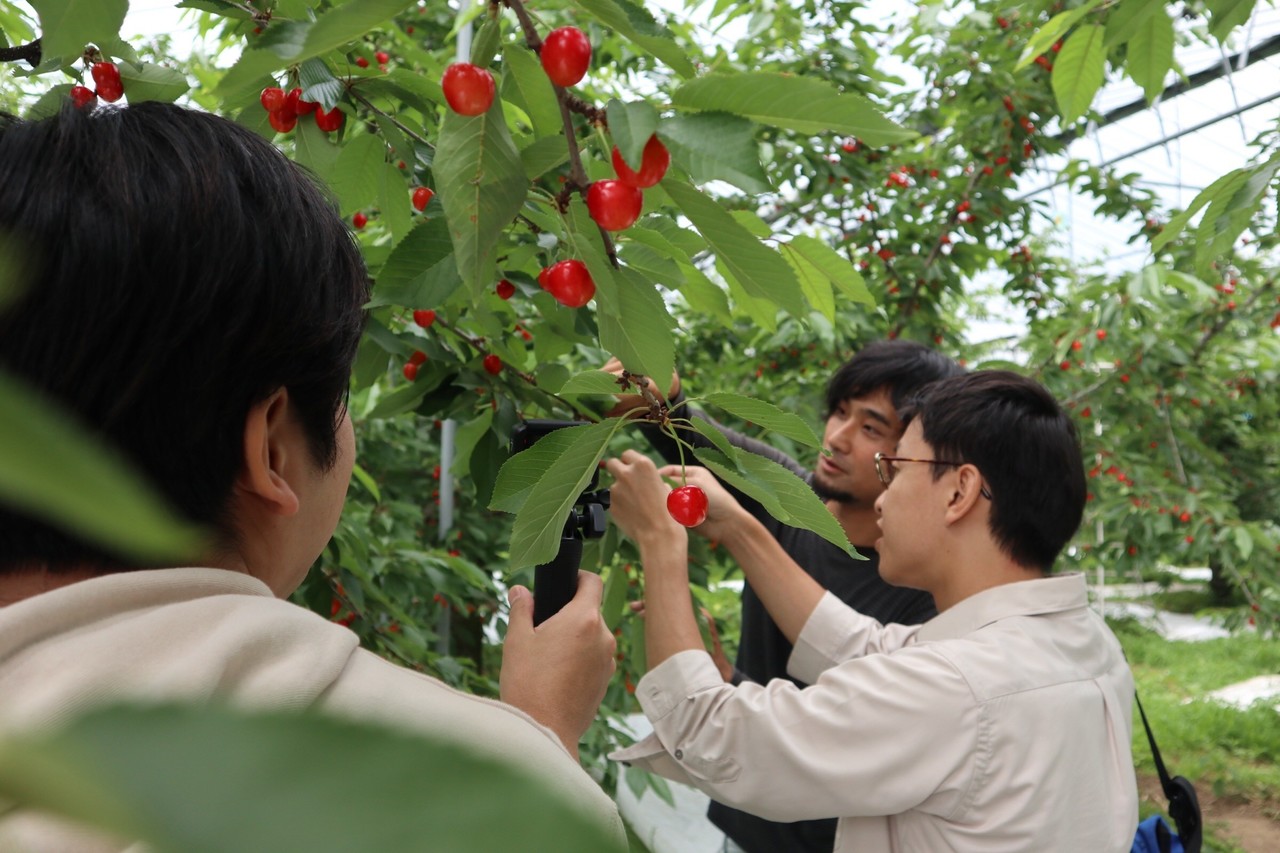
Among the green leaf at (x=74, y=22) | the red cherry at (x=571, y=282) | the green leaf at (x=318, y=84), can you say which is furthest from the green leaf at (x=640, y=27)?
the green leaf at (x=318, y=84)

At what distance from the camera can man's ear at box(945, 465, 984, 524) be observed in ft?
5.38

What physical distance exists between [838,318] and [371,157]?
2585 mm

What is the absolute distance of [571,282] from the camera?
870mm

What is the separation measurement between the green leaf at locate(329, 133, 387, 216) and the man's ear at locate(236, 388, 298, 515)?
0.46 metres

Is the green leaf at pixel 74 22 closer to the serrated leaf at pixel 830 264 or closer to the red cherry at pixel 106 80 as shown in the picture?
the red cherry at pixel 106 80

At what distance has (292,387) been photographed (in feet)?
2.38

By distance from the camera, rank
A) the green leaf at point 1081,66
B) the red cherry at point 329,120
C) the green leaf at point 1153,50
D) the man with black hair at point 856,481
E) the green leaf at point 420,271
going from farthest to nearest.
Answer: the man with black hair at point 856,481
the green leaf at point 1081,66
the green leaf at point 1153,50
the red cherry at point 329,120
the green leaf at point 420,271

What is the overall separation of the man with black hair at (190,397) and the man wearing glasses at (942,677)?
0.85 metres

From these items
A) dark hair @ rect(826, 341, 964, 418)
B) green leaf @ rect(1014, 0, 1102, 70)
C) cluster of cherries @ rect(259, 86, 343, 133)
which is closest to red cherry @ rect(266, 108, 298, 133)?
cluster of cherries @ rect(259, 86, 343, 133)

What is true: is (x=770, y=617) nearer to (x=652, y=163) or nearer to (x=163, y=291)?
(x=652, y=163)

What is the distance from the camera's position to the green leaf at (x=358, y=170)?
114 cm

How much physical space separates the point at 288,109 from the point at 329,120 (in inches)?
1.9

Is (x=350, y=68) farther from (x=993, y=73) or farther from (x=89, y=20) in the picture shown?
(x=993, y=73)

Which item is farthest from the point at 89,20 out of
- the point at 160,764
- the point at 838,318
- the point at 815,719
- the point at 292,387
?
the point at 838,318
